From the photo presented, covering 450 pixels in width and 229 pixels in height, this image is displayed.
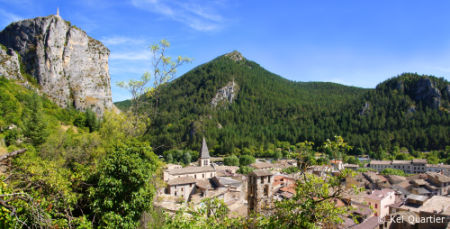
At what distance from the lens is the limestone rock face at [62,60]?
176 feet

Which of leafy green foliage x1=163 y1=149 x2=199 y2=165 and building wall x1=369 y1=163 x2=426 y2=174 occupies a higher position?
leafy green foliage x1=163 y1=149 x2=199 y2=165

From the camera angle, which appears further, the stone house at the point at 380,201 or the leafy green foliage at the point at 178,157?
the leafy green foliage at the point at 178,157

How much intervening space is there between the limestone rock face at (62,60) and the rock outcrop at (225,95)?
104m

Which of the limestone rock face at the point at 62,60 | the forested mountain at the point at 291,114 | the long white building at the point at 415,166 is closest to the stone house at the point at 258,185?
the limestone rock face at the point at 62,60

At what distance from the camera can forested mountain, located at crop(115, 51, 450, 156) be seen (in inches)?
4331

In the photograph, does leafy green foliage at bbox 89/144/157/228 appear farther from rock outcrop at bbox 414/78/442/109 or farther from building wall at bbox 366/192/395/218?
rock outcrop at bbox 414/78/442/109

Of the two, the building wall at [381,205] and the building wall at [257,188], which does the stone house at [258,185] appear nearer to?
the building wall at [257,188]

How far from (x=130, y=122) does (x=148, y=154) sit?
Answer: 2.33m

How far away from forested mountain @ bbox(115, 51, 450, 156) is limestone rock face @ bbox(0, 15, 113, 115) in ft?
88.4

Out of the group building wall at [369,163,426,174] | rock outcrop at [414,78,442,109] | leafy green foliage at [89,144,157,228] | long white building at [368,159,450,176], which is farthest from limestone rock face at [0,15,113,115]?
rock outcrop at [414,78,442,109]

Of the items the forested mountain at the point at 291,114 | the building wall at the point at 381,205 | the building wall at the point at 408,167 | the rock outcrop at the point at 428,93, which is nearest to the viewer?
the building wall at the point at 381,205

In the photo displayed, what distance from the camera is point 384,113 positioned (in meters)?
130

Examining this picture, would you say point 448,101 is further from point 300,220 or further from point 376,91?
point 300,220

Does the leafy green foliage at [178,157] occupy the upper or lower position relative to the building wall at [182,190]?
lower
